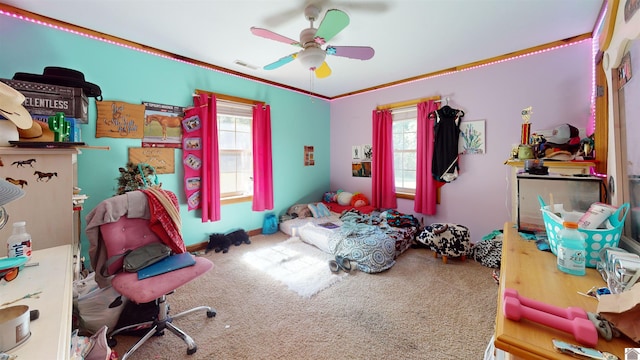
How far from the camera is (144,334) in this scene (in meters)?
1.73

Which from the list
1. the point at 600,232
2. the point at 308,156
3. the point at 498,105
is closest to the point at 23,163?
the point at 600,232

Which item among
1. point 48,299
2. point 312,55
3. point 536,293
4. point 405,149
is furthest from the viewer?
point 405,149


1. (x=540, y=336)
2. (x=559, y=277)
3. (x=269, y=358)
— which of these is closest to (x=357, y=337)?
(x=269, y=358)

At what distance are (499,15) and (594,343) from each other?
255cm

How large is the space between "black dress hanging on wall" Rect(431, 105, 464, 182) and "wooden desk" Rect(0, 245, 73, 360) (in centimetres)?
Answer: 363

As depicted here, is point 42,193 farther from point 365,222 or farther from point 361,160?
point 361,160

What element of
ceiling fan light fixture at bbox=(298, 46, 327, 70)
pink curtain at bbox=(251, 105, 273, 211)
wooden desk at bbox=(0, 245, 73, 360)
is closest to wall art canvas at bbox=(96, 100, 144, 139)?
pink curtain at bbox=(251, 105, 273, 211)

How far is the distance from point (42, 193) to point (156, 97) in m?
1.91

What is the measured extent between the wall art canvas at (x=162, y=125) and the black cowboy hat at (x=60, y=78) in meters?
0.77

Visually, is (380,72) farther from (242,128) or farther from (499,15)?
(242,128)

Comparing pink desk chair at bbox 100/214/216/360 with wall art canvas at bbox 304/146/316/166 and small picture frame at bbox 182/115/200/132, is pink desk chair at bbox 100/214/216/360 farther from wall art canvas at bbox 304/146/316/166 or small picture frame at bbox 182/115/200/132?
wall art canvas at bbox 304/146/316/166

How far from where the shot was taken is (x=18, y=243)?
41.8 inches

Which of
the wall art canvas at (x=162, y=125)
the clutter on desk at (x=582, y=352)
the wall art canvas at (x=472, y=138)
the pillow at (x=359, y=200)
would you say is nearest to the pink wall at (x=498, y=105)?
the wall art canvas at (x=472, y=138)

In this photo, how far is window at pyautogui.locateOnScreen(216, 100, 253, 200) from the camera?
3531 millimetres
